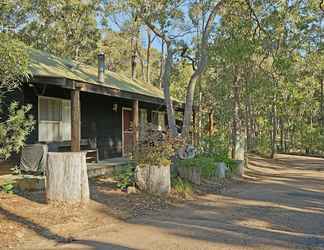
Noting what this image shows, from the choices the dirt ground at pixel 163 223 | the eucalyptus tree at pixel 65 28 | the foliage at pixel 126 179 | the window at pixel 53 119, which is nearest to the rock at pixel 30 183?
the dirt ground at pixel 163 223

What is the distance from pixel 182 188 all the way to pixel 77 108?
355cm

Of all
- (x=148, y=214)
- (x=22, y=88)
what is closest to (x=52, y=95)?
(x=22, y=88)

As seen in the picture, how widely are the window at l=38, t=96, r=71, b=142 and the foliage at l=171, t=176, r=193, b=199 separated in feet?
14.0

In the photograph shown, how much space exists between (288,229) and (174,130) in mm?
6103

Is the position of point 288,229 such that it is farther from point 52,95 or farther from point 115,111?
point 115,111

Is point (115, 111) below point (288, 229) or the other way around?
the other way around

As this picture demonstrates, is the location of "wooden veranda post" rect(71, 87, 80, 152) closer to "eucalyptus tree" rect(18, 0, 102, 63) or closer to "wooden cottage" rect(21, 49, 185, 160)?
"wooden cottage" rect(21, 49, 185, 160)

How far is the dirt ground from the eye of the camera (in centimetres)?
603

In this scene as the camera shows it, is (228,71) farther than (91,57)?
No

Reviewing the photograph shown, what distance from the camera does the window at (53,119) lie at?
12602 millimetres

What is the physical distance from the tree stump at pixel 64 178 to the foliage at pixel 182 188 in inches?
126

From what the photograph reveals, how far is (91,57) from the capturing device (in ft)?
115

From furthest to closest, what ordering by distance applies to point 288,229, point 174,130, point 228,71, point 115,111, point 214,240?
point 228,71 → point 115,111 → point 174,130 → point 288,229 → point 214,240

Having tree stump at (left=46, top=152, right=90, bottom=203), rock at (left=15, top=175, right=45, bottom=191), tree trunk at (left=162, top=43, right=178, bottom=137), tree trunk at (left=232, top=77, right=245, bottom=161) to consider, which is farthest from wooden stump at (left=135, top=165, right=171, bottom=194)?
tree trunk at (left=232, top=77, right=245, bottom=161)
